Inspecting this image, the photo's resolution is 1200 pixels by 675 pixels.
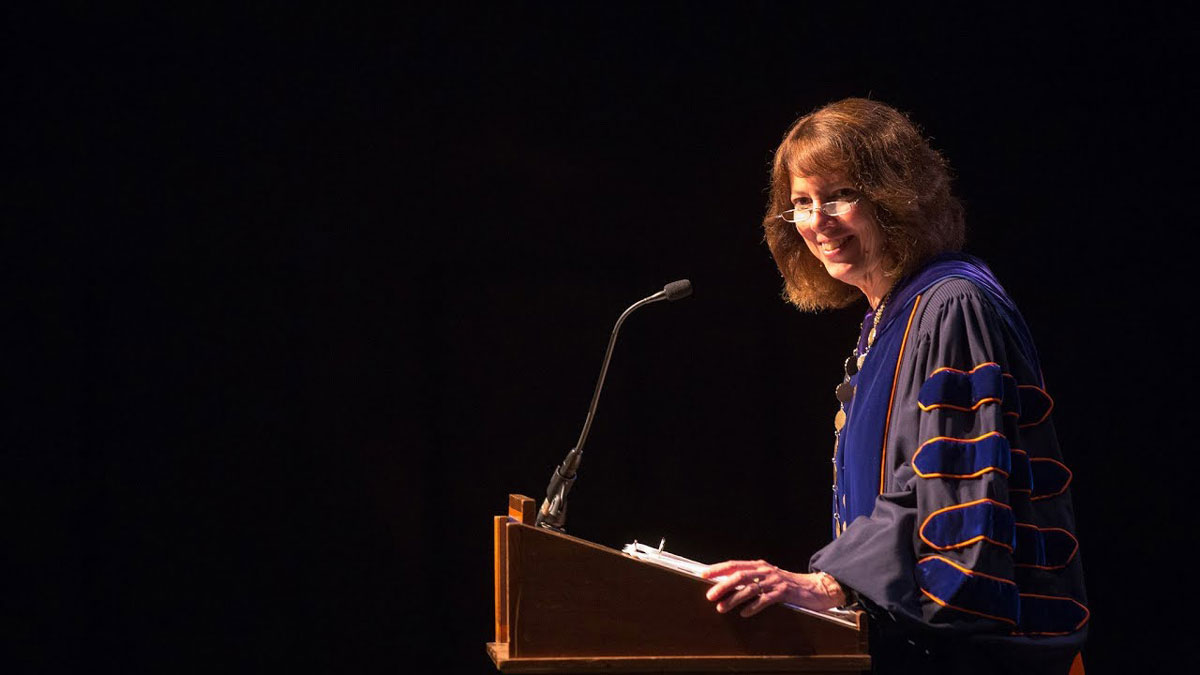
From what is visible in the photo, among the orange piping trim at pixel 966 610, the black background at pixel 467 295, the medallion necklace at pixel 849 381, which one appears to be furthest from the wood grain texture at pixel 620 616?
the black background at pixel 467 295

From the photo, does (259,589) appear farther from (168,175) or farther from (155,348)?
(168,175)

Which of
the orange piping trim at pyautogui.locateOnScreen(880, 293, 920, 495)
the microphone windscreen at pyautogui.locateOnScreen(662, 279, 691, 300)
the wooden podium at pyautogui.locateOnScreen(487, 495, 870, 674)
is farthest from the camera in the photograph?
the microphone windscreen at pyautogui.locateOnScreen(662, 279, 691, 300)

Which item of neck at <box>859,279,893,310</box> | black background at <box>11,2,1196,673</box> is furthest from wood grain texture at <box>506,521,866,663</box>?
black background at <box>11,2,1196,673</box>

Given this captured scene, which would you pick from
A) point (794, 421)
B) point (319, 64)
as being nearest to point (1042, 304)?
point (794, 421)

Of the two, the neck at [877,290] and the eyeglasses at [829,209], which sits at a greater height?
the eyeglasses at [829,209]

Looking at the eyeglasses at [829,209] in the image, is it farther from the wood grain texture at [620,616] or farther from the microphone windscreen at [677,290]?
the wood grain texture at [620,616]

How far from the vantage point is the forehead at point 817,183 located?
81.9 inches

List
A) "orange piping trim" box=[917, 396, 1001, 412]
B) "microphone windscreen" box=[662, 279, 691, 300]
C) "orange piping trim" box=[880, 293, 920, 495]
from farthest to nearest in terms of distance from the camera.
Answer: "microphone windscreen" box=[662, 279, 691, 300] < "orange piping trim" box=[880, 293, 920, 495] < "orange piping trim" box=[917, 396, 1001, 412]

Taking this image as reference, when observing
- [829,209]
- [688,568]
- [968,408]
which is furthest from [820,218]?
[688,568]

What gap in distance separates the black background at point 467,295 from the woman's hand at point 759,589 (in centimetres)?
195

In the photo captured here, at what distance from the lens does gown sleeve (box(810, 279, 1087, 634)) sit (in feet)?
5.30

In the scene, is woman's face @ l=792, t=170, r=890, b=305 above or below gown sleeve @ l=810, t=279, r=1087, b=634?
above

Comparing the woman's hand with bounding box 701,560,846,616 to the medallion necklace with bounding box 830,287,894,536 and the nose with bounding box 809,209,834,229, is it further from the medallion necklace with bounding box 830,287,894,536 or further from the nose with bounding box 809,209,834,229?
the nose with bounding box 809,209,834,229

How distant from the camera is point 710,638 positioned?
5.24ft
